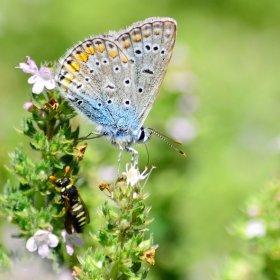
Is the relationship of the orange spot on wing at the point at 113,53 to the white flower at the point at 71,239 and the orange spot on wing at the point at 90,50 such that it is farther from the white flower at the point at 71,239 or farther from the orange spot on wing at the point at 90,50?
the white flower at the point at 71,239

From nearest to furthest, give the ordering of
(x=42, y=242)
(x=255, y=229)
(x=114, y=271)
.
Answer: (x=114, y=271)
(x=42, y=242)
(x=255, y=229)

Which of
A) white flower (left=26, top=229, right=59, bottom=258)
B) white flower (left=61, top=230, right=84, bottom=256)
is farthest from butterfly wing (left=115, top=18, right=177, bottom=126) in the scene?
white flower (left=26, top=229, right=59, bottom=258)

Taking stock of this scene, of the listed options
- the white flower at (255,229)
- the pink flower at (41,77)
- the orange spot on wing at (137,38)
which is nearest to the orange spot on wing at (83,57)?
the orange spot on wing at (137,38)

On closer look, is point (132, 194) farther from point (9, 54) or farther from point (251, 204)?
point (9, 54)

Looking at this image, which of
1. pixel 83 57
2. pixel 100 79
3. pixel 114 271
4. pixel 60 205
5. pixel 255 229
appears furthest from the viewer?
pixel 255 229

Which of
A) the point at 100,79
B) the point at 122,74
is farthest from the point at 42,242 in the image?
the point at 122,74

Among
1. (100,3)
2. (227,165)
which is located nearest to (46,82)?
(227,165)

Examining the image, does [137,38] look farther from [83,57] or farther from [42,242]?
[42,242]
